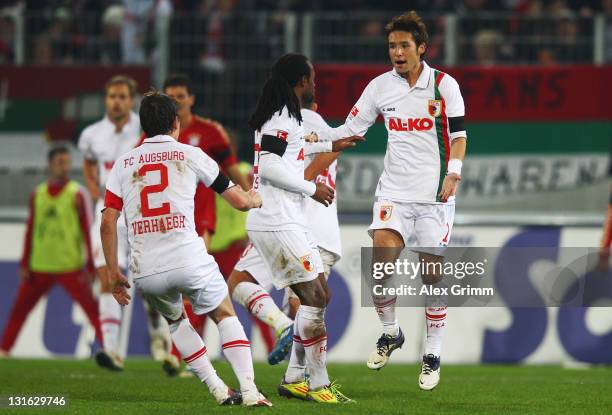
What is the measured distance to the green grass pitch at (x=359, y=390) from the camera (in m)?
9.20

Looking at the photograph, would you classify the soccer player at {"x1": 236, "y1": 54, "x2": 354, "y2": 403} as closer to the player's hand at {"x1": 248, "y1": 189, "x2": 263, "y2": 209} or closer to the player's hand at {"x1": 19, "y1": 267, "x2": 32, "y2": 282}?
the player's hand at {"x1": 248, "y1": 189, "x2": 263, "y2": 209}

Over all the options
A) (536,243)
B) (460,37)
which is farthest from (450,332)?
(460,37)

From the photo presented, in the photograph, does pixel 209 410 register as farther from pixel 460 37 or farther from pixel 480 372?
pixel 460 37

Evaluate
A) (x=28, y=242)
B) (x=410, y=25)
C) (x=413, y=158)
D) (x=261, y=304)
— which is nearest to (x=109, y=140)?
(x=28, y=242)

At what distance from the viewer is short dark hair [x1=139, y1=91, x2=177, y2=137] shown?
8852mm

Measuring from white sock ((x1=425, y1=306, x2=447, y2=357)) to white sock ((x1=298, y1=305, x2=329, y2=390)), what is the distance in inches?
43.5

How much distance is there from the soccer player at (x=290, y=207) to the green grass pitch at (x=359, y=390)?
48 centimetres

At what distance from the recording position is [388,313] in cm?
1056

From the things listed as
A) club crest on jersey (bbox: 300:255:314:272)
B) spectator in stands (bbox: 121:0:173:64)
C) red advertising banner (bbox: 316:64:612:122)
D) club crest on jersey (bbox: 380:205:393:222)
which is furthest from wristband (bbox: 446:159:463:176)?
spectator in stands (bbox: 121:0:173:64)

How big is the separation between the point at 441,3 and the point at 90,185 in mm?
7400

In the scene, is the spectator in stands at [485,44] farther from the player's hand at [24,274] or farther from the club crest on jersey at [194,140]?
the player's hand at [24,274]

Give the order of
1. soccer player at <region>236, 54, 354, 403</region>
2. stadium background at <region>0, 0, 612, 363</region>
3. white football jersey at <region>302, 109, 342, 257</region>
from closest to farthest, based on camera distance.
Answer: soccer player at <region>236, 54, 354, 403</region> < white football jersey at <region>302, 109, 342, 257</region> < stadium background at <region>0, 0, 612, 363</region>

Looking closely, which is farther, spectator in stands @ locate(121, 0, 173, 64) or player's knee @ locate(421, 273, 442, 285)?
spectator in stands @ locate(121, 0, 173, 64)

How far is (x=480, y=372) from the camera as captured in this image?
13906 mm
